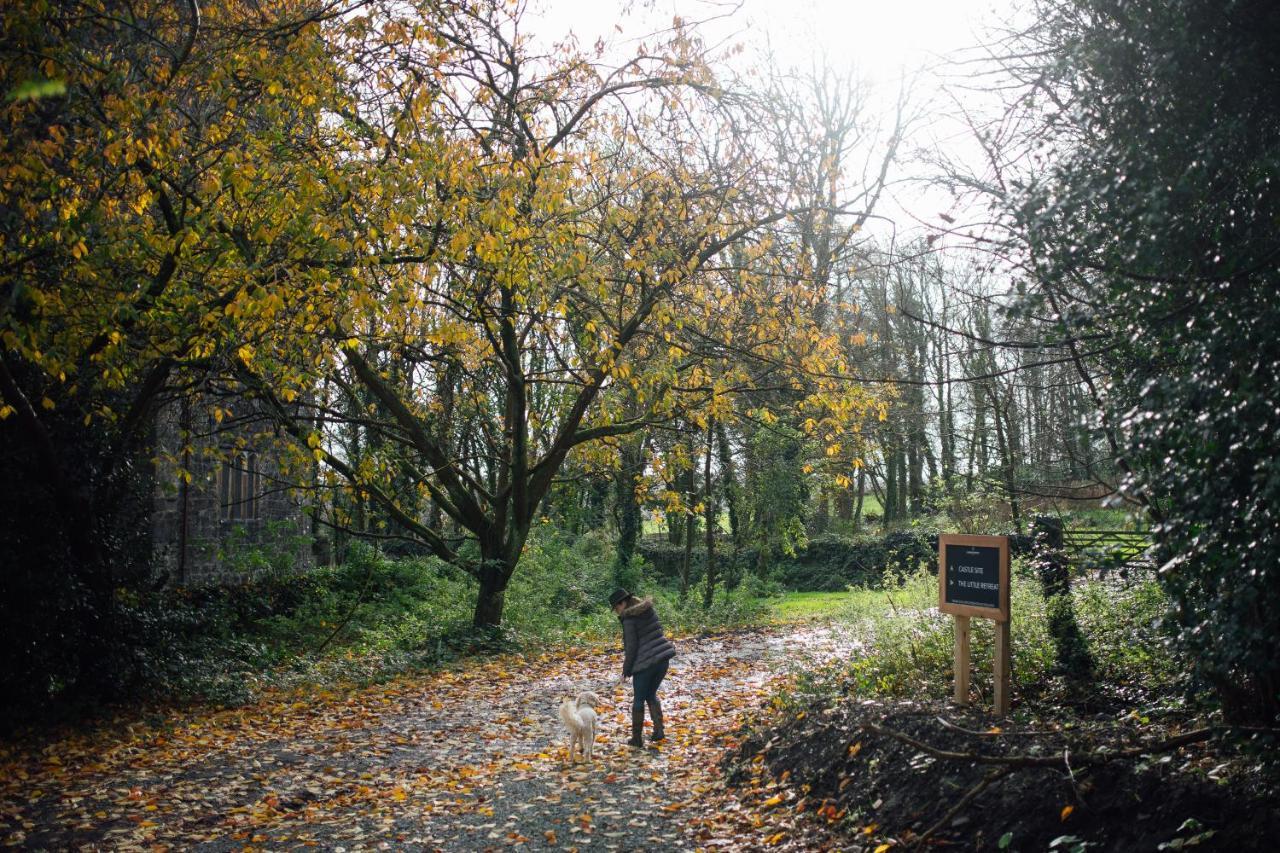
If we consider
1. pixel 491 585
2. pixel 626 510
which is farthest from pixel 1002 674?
pixel 626 510

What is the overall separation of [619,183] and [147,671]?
9.10 meters

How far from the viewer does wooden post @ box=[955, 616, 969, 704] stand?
752 cm

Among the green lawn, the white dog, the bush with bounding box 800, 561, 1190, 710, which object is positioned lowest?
the green lawn

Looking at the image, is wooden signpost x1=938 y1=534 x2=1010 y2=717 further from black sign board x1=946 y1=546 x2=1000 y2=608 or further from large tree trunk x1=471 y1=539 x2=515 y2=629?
large tree trunk x1=471 y1=539 x2=515 y2=629

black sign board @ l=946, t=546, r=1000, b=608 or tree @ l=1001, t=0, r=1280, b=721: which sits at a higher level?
tree @ l=1001, t=0, r=1280, b=721

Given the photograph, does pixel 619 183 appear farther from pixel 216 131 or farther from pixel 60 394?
pixel 60 394

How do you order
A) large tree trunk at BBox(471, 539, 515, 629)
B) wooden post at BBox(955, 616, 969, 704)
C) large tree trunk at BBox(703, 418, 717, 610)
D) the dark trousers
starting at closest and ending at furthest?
wooden post at BBox(955, 616, 969, 704)
the dark trousers
large tree trunk at BBox(471, 539, 515, 629)
large tree trunk at BBox(703, 418, 717, 610)

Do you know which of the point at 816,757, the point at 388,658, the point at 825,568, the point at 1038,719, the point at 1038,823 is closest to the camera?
the point at 1038,823

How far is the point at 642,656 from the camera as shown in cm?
957

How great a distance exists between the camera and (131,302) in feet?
31.3

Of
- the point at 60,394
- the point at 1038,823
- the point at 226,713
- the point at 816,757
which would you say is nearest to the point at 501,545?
the point at 226,713

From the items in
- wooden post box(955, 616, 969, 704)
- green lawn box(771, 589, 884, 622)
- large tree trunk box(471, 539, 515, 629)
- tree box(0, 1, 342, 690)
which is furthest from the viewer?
green lawn box(771, 589, 884, 622)

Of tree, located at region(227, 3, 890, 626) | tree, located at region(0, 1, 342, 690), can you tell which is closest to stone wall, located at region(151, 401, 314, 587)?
tree, located at region(227, 3, 890, 626)

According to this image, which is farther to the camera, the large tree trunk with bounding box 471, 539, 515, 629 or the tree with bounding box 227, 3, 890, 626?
the large tree trunk with bounding box 471, 539, 515, 629
